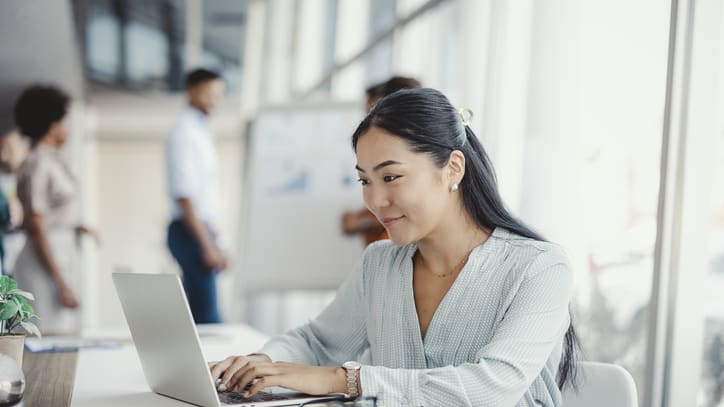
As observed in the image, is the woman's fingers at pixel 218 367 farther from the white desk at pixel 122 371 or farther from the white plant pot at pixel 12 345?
the white plant pot at pixel 12 345

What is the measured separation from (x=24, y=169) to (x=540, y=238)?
289cm

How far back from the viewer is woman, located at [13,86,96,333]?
338 cm

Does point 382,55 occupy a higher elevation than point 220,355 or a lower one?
higher

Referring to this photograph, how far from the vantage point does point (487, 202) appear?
1519 mm

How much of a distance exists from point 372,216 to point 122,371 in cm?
163

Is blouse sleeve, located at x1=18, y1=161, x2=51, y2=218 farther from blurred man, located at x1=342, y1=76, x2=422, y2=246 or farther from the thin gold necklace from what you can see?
the thin gold necklace

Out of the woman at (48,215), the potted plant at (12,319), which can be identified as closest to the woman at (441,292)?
the potted plant at (12,319)

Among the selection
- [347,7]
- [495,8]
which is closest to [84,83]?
[347,7]

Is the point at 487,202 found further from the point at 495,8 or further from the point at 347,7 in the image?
the point at 347,7

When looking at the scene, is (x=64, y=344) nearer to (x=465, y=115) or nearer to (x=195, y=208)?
(x=465, y=115)

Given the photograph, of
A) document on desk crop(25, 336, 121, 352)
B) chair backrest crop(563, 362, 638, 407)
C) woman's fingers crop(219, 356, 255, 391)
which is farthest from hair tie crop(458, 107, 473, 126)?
document on desk crop(25, 336, 121, 352)

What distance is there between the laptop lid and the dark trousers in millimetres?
2427

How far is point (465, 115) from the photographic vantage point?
5.09ft

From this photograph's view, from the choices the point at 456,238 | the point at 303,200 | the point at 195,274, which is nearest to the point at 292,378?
the point at 456,238
